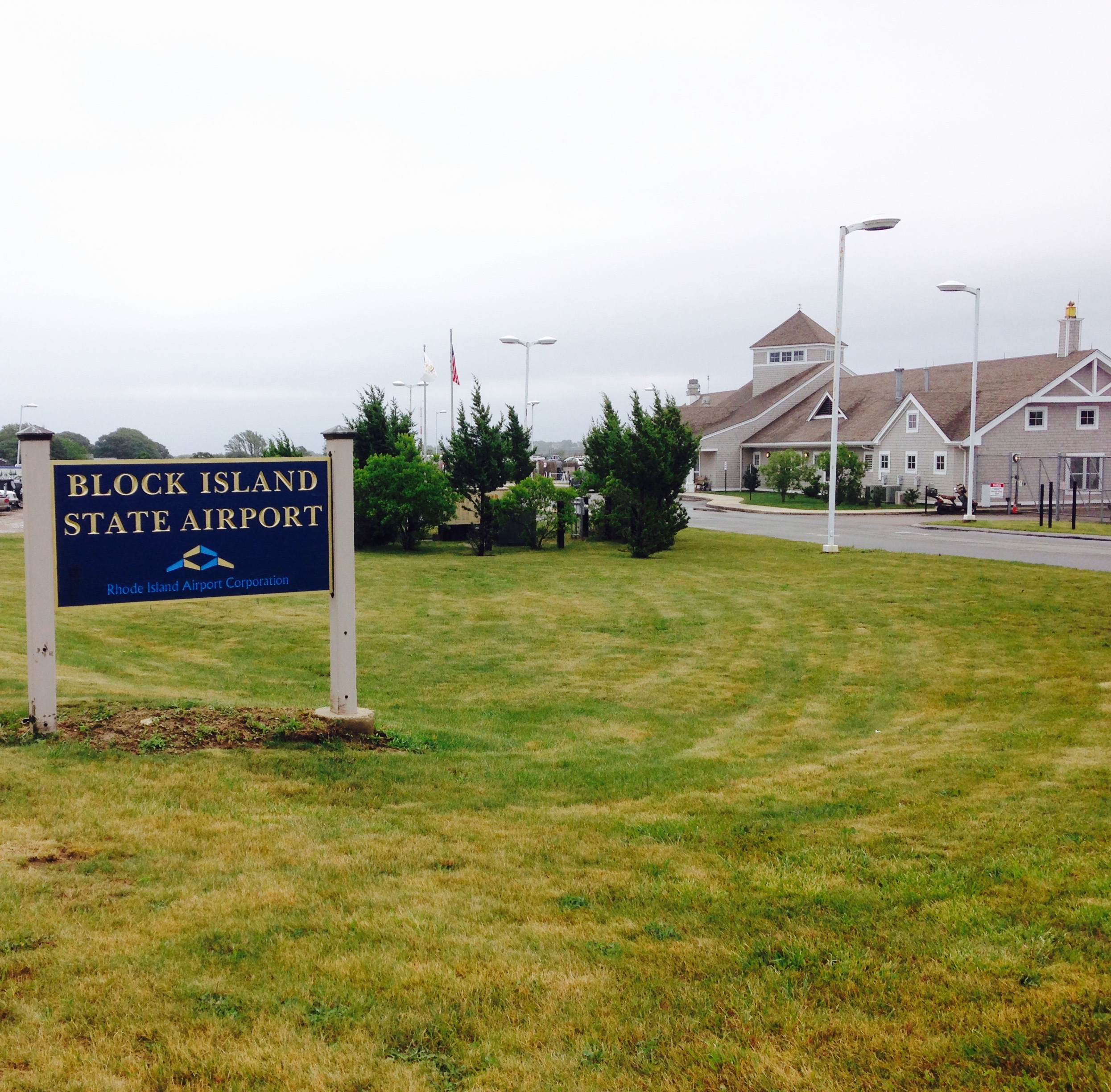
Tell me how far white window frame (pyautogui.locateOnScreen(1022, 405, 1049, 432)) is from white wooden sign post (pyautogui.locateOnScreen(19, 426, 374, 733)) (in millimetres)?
48079

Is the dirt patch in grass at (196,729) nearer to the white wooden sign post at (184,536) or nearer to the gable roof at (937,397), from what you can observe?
the white wooden sign post at (184,536)

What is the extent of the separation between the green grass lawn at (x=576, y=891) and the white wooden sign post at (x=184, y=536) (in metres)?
0.90

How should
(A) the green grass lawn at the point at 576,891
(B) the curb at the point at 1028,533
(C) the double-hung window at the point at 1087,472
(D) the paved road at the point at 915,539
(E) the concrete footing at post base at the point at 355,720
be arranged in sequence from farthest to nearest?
(C) the double-hung window at the point at 1087,472, (B) the curb at the point at 1028,533, (D) the paved road at the point at 915,539, (E) the concrete footing at post base at the point at 355,720, (A) the green grass lawn at the point at 576,891

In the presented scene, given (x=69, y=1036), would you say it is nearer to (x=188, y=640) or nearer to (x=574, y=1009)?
(x=574, y=1009)

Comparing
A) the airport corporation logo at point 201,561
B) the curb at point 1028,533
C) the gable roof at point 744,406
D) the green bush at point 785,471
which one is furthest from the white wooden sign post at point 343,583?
the gable roof at point 744,406

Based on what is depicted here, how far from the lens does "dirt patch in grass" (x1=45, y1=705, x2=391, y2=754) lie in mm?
7500

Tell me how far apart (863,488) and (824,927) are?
176ft

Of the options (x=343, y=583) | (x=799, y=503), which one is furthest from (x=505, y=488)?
(x=799, y=503)

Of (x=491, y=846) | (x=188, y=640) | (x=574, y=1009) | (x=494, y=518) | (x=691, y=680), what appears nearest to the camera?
(x=574, y=1009)

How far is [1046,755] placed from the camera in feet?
25.7

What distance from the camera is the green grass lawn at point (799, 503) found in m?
51.7

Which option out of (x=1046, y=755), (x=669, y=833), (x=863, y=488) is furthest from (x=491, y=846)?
(x=863, y=488)

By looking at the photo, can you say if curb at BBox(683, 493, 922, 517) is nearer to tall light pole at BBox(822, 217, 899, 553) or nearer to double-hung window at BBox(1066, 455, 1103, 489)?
double-hung window at BBox(1066, 455, 1103, 489)

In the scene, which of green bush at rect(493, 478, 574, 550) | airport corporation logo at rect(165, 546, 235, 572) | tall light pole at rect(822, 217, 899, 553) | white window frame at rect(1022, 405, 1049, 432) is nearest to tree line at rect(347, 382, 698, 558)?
green bush at rect(493, 478, 574, 550)
